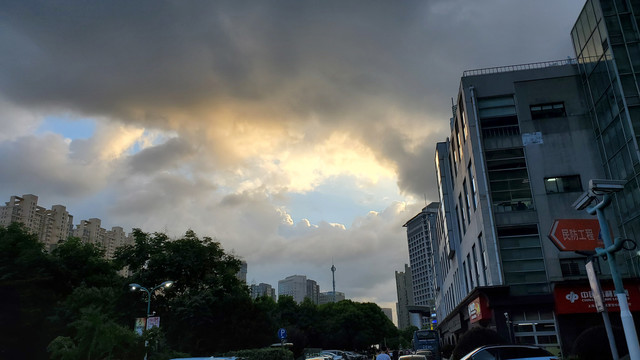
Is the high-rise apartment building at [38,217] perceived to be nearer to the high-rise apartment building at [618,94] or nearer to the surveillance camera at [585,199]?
the high-rise apartment building at [618,94]

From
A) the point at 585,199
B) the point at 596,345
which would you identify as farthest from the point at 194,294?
the point at 585,199

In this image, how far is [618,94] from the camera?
92.6 ft

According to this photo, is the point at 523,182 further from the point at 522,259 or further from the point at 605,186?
the point at 605,186

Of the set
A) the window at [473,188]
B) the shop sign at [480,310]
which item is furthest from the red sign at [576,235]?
the window at [473,188]

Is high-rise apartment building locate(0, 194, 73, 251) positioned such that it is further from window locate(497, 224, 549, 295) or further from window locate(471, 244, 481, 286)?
window locate(497, 224, 549, 295)

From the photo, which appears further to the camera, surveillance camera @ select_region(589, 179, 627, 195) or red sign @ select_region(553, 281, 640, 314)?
red sign @ select_region(553, 281, 640, 314)

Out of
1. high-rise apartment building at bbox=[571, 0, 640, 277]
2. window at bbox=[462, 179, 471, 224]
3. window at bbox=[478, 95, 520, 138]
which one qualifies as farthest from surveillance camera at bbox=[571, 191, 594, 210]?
window at bbox=[462, 179, 471, 224]

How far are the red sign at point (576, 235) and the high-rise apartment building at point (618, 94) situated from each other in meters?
3.32

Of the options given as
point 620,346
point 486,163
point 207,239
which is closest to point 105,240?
point 207,239

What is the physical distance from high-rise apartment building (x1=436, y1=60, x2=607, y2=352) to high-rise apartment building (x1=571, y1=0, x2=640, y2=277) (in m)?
1.67

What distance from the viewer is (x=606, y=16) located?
29516mm

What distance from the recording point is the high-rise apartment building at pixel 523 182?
97.7 ft

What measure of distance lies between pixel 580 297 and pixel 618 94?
13.2 metres

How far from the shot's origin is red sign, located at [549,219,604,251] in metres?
25.3
